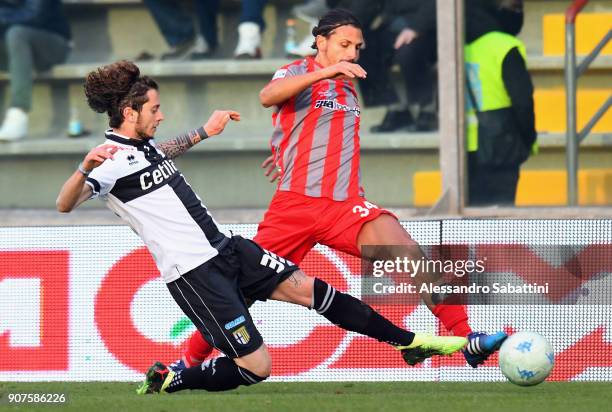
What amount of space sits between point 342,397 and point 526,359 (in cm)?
106

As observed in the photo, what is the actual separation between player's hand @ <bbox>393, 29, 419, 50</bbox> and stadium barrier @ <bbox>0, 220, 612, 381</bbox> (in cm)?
226

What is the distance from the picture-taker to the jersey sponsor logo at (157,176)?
543cm

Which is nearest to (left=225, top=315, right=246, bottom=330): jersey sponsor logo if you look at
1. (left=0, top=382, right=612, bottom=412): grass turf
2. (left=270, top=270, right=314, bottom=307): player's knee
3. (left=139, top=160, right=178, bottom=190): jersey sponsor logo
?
(left=270, top=270, right=314, bottom=307): player's knee

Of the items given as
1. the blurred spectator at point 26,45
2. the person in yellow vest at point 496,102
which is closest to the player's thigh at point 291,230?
the person in yellow vest at point 496,102

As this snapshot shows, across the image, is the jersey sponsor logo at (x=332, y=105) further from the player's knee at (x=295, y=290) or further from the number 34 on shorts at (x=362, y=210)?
the player's knee at (x=295, y=290)

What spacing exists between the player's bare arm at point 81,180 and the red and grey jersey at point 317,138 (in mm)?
1280

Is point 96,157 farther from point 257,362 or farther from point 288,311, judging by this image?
point 288,311

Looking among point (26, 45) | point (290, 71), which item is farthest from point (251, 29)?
point (290, 71)

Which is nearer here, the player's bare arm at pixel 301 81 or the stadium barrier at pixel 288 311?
the player's bare arm at pixel 301 81

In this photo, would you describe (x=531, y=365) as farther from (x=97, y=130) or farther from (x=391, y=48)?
(x=97, y=130)

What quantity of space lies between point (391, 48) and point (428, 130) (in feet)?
2.21

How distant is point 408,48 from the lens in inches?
357

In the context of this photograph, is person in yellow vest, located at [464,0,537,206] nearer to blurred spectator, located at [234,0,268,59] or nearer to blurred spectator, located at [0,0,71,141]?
blurred spectator, located at [234,0,268,59]

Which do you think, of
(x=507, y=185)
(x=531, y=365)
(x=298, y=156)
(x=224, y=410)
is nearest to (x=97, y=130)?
(x=507, y=185)
